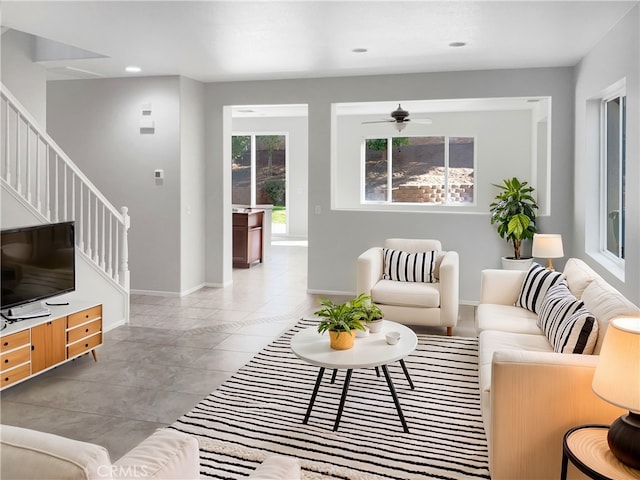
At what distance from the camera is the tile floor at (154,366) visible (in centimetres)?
329

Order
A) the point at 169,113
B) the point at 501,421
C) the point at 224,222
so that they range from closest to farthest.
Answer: the point at 501,421, the point at 169,113, the point at 224,222

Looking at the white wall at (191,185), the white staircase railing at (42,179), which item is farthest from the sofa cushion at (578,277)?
the white wall at (191,185)

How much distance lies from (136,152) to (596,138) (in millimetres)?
5165

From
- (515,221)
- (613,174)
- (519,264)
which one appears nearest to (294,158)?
(515,221)

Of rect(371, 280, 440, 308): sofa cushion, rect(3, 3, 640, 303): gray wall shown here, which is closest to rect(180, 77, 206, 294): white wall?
rect(3, 3, 640, 303): gray wall

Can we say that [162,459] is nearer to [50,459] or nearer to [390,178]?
[50,459]

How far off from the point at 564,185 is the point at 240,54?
371 centimetres

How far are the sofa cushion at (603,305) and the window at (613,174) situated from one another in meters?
1.54

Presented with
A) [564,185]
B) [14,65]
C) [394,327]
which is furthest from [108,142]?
[564,185]

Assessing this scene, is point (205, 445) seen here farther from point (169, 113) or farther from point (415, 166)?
point (415, 166)

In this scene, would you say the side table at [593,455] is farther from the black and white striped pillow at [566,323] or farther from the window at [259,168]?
the window at [259,168]

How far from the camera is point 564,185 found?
598 cm

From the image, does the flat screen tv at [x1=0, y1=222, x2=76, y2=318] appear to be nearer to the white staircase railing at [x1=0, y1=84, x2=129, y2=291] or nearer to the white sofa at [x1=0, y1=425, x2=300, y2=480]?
the white staircase railing at [x1=0, y1=84, x2=129, y2=291]

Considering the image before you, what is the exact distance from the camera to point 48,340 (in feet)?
12.8
